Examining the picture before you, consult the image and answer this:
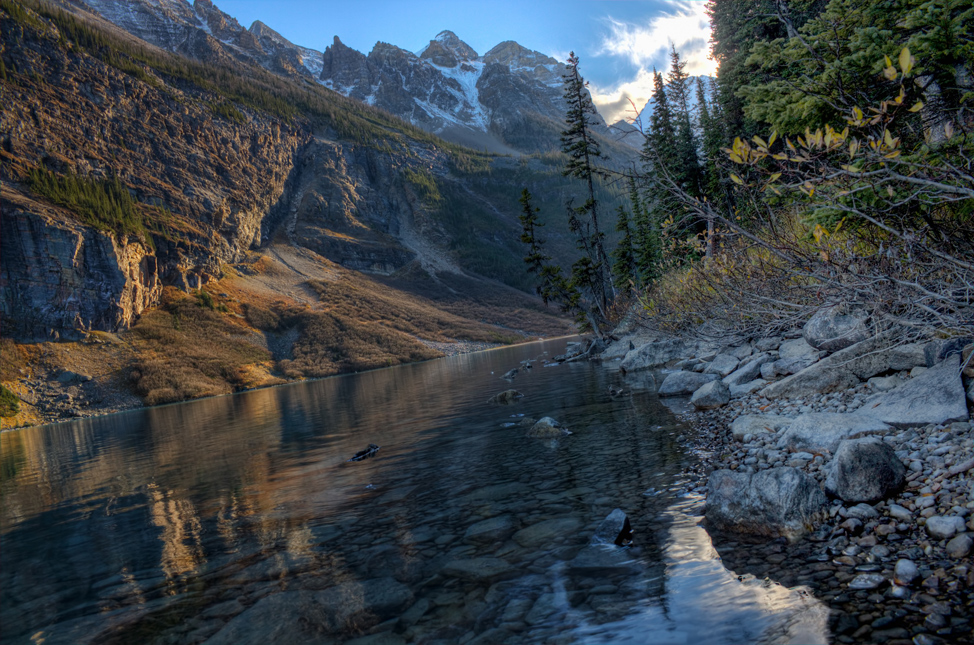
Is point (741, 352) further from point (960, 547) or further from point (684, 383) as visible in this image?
point (960, 547)

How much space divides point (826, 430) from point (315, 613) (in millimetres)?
7380

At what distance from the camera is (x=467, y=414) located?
1916cm

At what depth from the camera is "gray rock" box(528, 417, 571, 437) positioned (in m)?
12.9

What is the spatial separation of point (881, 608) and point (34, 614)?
10.0m

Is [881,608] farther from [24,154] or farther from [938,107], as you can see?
[24,154]

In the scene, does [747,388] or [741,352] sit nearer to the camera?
[747,388]

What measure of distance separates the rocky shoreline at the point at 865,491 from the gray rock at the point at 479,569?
8.59 ft

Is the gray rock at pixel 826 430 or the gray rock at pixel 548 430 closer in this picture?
the gray rock at pixel 826 430

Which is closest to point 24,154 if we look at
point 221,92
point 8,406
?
point 8,406

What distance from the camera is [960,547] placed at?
13.6 feet

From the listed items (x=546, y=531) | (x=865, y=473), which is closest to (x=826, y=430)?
(x=865, y=473)

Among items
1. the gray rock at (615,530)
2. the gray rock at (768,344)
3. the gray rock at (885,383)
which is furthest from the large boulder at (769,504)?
the gray rock at (768,344)

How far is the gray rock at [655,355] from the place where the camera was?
80.3 ft

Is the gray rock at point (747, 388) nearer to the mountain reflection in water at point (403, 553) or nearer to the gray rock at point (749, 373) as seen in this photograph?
the gray rock at point (749, 373)
